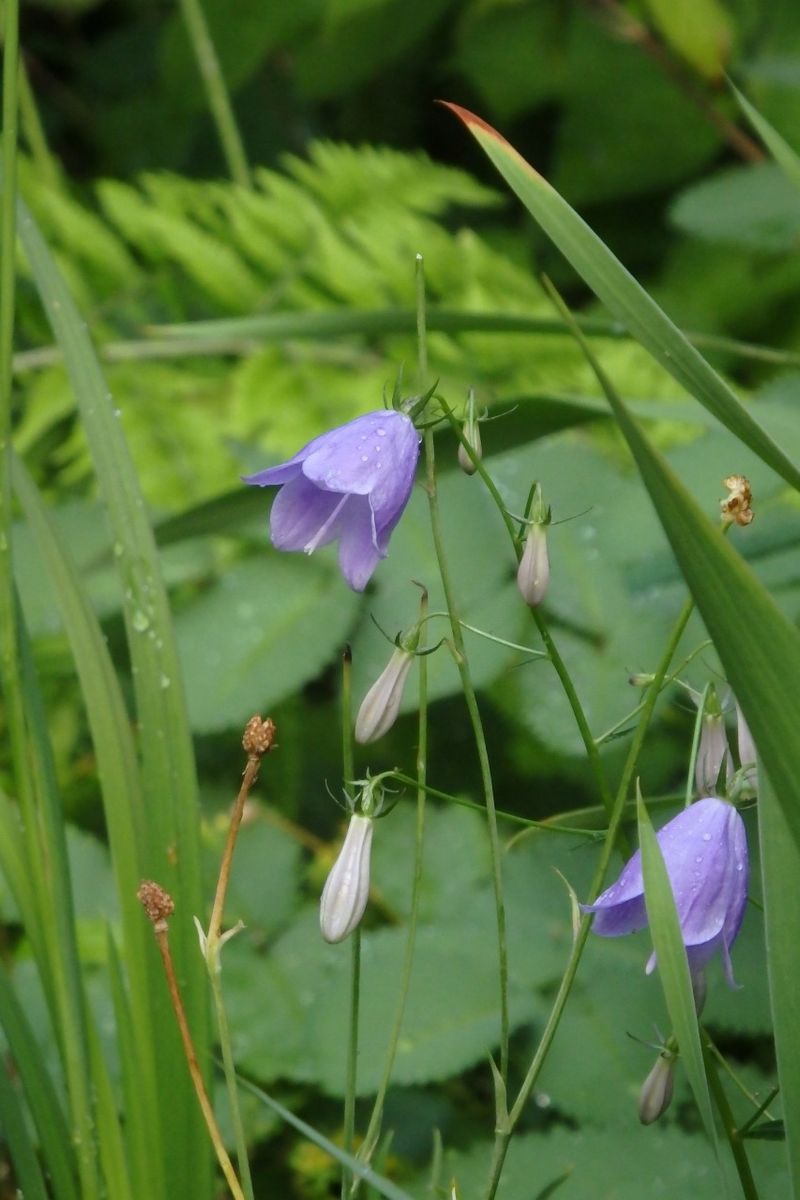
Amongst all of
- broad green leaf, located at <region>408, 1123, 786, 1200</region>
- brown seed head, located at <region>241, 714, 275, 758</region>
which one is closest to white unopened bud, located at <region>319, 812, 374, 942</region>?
brown seed head, located at <region>241, 714, 275, 758</region>

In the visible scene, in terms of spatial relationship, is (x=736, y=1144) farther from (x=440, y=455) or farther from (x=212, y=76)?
(x=212, y=76)

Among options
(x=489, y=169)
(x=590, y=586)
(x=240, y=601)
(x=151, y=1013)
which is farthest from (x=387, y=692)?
(x=489, y=169)

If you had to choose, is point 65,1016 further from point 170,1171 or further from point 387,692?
point 387,692

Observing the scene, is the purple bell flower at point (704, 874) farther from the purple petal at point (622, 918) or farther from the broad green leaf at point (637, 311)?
the broad green leaf at point (637, 311)

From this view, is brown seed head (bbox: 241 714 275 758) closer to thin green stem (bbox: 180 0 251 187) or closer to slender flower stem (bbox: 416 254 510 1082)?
slender flower stem (bbox: 416 254 510 1082)

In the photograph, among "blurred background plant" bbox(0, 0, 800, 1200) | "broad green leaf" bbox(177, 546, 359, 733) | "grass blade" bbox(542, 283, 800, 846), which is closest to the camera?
"grass blade" bbox(542, 283, 800, 846)

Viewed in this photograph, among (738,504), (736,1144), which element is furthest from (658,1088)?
(738,504)
